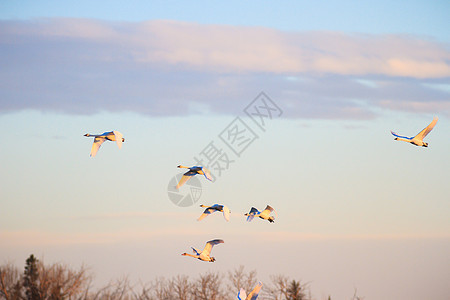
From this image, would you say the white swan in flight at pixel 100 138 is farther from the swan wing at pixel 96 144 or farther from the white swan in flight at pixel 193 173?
the white swan in flight at pixel 193 173

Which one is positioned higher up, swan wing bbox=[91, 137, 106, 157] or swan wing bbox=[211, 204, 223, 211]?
swan wing bbox=[91, 137, 106, 157]

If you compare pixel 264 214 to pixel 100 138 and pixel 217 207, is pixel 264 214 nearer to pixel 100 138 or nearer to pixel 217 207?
pixel 217 207

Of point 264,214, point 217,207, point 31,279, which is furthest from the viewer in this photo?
point 31,279

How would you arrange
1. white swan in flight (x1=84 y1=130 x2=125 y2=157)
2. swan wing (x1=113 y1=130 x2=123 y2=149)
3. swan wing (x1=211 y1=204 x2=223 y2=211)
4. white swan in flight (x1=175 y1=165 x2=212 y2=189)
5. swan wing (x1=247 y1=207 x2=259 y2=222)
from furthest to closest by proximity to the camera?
swan wing (x1=247 y1=207 x2=259 y2=222) → swan wing (x1=211 y1=204 x2=223 y2=211) → white swan in flight (x1=175 y1=165 x2=212 y2=189) → white swan in flight (x1=84 y1=130 x2=125 y2=157) → swan wing (x1=113 y1=130 x2=123 y2=149)

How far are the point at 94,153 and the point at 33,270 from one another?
161ft

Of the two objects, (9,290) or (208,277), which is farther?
(208,277)

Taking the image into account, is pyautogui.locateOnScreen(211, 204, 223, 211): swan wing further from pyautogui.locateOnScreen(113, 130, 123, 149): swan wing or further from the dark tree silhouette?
the dark tree silhouette

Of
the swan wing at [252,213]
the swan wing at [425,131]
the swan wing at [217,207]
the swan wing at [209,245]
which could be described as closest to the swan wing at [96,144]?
the swan wing at [217,207]

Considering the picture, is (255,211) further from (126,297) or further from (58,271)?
(126,297)

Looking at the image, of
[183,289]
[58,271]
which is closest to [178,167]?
[58,271]

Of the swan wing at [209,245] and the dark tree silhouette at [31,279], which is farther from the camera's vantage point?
the dark tree silhouette at [31,279]

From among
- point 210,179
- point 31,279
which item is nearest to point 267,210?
point 210,179

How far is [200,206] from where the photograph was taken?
42094 mm

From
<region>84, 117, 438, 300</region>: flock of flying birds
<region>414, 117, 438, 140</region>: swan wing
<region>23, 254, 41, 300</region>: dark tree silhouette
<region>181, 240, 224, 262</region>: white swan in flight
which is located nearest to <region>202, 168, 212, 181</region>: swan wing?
<region>84, 117, 438, 300</region>: flock of flying birds
